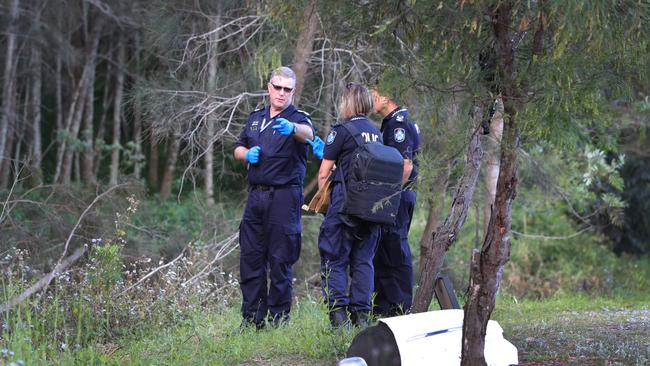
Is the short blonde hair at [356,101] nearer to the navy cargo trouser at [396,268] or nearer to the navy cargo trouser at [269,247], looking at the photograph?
the navy cargo trouser at [269,247]

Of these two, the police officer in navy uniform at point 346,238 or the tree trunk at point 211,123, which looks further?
the tree trunk at point 211,123

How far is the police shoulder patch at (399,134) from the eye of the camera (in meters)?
6.63

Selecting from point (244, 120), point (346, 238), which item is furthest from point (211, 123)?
point (346, 238)

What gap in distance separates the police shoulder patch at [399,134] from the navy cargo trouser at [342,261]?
0.64 metres

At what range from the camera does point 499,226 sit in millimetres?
4539

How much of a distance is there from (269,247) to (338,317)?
0.79 metres

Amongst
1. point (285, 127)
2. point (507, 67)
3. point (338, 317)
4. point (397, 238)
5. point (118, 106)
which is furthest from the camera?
point (118, 106)

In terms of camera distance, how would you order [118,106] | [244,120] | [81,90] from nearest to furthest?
[244,120] < [118,106] < [81,90]

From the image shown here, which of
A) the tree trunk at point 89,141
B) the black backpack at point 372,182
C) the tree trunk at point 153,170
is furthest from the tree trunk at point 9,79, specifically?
the black backpack at point 372,182

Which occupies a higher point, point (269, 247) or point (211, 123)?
point (211, 123)

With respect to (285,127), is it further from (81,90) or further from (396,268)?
(81,90)

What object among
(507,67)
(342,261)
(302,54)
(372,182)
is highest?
(302,54)

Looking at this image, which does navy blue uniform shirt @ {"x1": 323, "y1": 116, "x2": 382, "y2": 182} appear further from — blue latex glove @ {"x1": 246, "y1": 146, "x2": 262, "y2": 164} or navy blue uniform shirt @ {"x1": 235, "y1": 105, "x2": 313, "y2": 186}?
blue latex glove @ {"x1": 246, "y1": 146, "x2": 262, "y2": 164}

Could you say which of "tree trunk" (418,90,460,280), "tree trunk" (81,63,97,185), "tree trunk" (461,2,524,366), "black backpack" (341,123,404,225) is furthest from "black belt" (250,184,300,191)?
"tree trunk" (81,63,97,185)
